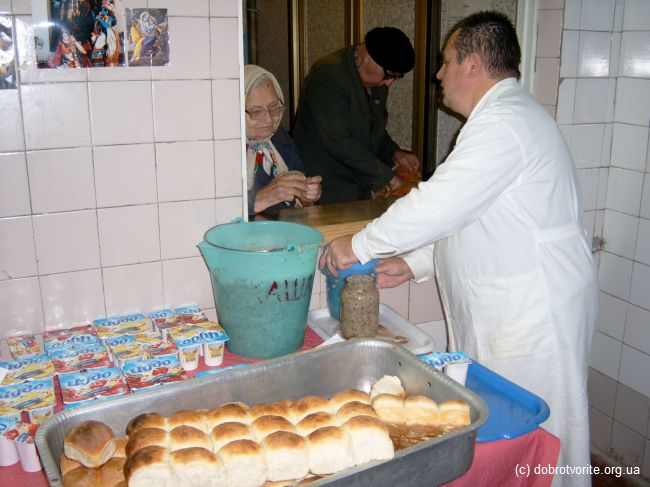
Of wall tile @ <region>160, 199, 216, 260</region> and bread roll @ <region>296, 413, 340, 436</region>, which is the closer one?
bread roll @ <region>296, 413, 340, 436</region>

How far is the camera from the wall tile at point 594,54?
257 centimetres

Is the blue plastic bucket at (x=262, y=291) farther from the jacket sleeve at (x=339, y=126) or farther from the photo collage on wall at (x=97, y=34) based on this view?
the jacket sleeve at (x=339, y=126)

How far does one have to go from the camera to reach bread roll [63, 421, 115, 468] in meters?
1.12

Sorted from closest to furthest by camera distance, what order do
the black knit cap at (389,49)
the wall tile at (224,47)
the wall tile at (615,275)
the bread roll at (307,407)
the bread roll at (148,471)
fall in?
the bread roll at (148,471) < the bread roll at (307,407) < the wall tile at (224,47) < the wall tile at (615,275) < the black knit cap at (389,49)

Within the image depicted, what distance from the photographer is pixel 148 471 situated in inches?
41.8

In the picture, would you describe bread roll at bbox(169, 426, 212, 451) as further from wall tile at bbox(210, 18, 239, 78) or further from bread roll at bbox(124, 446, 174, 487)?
wall tile at bbox(210, 18, 239, 78)

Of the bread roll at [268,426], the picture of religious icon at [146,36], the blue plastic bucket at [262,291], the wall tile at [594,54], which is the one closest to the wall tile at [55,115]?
the picture of religious icon at [146,36]

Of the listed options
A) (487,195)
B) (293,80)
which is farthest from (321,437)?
(293,80)

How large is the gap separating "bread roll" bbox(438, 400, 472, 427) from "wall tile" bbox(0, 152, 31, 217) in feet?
4.17

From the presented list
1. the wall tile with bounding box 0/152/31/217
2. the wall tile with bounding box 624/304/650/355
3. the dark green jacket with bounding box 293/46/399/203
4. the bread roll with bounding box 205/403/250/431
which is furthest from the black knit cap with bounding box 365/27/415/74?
the bread roll with bounding box 205/403/250/431

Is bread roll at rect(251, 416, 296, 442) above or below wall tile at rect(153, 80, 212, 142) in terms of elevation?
below

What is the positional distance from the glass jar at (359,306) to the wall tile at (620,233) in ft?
4.84

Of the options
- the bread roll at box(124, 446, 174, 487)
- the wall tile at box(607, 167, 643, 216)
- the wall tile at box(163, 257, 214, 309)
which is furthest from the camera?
the wall tile at box(607, 167, 643, 216)

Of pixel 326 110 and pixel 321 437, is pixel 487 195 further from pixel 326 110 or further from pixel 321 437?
pixel 326 110
